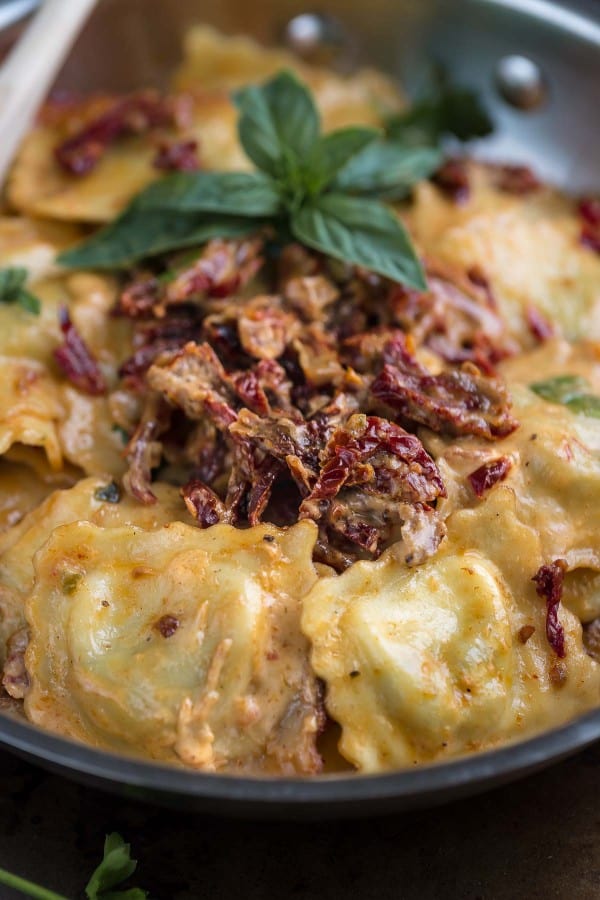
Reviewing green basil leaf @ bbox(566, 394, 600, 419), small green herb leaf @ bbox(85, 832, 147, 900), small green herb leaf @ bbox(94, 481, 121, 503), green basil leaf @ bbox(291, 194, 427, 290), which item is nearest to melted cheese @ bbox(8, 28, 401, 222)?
green basil leaf @ bbox(291, 194, 427, 290)

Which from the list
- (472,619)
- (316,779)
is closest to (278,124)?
(472,619)

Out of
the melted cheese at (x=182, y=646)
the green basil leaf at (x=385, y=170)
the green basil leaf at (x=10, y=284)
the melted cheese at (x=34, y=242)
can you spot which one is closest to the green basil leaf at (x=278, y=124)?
the green basil leaf at (x=385, y=170)

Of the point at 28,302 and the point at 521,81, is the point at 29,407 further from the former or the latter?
the point at 521,81

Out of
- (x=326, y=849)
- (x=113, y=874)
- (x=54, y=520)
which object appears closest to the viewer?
(x=113, y=874)

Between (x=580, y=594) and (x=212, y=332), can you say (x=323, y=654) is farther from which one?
(x=212, y=332)

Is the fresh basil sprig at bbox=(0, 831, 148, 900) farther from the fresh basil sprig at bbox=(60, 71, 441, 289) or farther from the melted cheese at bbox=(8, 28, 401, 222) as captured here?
the melted cheese at bbox=(8, 28, 401, 222)

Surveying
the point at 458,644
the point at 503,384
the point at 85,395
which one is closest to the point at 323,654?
the point at 458,644

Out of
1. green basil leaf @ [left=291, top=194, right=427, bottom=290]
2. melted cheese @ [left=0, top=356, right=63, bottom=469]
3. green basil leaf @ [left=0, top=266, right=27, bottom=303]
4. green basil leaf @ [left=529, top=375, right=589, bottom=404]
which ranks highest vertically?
green basil leaf @ [left=0, top=266, right=27, bottom=303]
